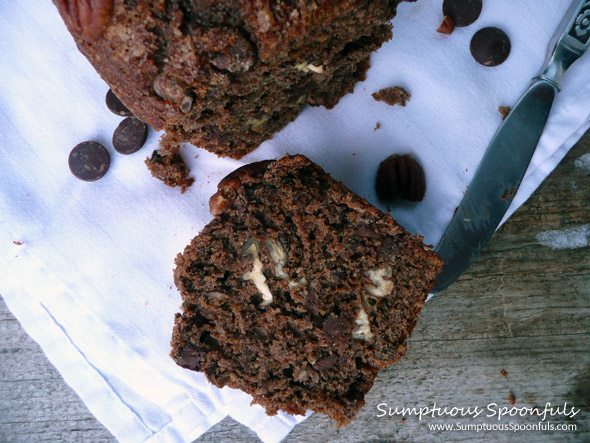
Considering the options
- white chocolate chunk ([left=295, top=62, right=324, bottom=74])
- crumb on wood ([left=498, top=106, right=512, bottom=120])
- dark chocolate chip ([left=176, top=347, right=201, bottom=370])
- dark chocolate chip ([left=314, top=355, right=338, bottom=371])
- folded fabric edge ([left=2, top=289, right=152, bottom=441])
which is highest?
crumb on wood ([left=498, top=106, right=512, bottom=120])

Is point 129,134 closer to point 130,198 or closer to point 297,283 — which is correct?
point 130,198

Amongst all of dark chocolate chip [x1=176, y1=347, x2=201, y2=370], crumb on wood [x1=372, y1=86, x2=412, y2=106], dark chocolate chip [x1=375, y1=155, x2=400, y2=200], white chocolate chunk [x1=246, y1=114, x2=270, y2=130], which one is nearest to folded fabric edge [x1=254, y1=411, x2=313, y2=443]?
dark chocolate chip [x1=176, y1=347, x2=201, y2=370]

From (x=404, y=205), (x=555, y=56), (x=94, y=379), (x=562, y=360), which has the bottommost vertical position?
(x=94, y=379)

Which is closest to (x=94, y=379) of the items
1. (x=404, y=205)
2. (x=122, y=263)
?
(x=122, y=263)

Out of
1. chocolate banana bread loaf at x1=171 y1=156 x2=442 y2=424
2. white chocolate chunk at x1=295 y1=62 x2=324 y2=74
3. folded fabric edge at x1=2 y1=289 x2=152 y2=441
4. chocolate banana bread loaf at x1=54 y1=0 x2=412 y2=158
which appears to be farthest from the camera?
folded fabric edge at x1=2 y1=289 x2=152 y2=441

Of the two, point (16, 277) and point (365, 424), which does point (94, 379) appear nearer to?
point (16, 277)

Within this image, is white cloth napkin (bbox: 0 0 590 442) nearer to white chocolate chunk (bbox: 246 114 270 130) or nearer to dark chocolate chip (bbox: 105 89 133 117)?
dark chocolate chip (bbox: 105 89 133 117)
